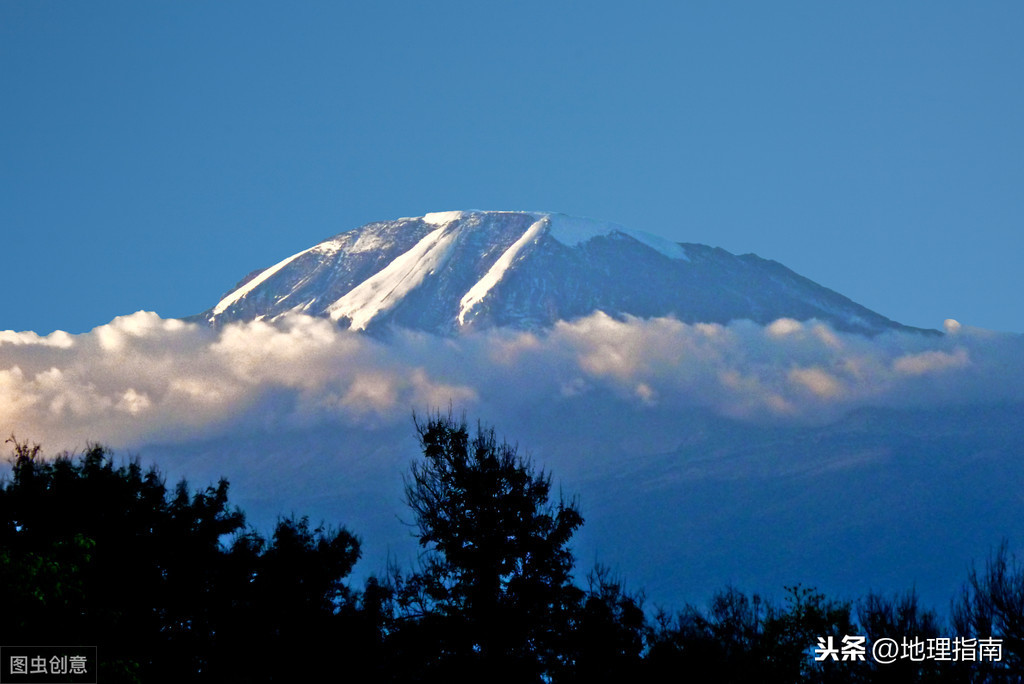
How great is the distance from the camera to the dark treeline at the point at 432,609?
3158cm

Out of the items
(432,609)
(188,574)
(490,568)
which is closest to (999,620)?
(490,568)

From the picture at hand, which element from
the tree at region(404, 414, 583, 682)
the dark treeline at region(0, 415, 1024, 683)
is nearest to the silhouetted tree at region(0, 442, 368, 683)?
the dark treeline at region(0, 415, 1024, 683)

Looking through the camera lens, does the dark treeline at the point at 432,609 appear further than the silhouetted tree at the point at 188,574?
No

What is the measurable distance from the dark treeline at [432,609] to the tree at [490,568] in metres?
0.04

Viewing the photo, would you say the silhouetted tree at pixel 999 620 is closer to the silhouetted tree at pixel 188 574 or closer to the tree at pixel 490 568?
the tree at pixel 490 568

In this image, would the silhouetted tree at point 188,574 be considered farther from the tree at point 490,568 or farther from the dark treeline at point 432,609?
the tree at point 490,568

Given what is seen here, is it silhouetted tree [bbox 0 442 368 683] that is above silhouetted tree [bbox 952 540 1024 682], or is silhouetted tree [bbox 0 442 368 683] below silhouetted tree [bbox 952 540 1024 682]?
above

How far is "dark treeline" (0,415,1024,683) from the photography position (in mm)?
31578

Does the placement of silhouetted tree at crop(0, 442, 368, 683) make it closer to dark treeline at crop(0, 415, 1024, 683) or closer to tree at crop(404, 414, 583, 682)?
dark treeline at crop(0, 415, 1024, 683)

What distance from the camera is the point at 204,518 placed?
4922cm

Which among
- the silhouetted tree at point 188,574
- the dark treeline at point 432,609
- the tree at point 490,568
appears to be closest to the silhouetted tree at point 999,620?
the dark treeline at point 432,609

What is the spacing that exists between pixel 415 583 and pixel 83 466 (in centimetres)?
1936

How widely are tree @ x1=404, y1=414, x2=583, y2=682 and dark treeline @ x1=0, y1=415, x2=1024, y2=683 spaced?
0.04 metres

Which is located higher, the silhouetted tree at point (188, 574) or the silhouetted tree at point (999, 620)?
the silhouetted tree at point (188, 574)
